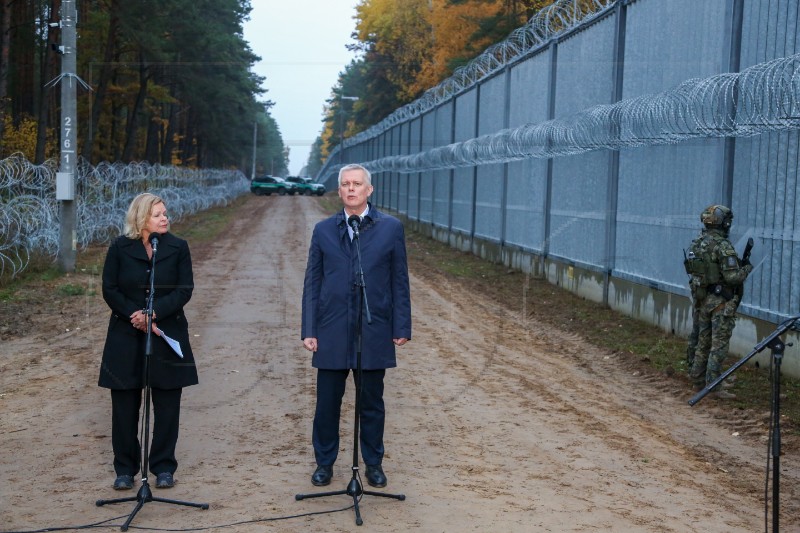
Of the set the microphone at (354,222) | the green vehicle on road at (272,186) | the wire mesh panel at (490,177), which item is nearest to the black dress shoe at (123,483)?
the microphone at (354,222)

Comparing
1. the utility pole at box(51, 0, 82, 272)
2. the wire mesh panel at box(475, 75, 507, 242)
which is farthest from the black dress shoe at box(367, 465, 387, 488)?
the wire mesh panel at box(475, 75, 507, 242)

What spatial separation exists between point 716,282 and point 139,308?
17.7 feet

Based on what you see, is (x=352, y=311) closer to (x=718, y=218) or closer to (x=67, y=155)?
(x=718, y=218)

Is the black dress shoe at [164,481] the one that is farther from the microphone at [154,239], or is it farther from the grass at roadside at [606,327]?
the grass at roadside at [606,327]

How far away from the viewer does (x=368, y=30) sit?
72.9 meters

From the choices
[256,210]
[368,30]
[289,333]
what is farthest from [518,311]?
[368,30]

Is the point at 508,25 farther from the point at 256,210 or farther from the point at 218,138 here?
the point at 218,138

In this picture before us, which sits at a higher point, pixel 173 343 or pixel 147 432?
pixel 173 343

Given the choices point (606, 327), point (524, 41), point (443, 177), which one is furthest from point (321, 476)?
point (443, 177)

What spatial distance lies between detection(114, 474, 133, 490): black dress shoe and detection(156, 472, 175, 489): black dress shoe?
15cm

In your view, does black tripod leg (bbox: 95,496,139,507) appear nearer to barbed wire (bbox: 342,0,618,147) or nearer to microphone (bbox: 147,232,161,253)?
microphone (bbox: 147,232,161,253)

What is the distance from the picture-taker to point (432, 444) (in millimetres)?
7637

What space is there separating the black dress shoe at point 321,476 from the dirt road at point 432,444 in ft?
0.18

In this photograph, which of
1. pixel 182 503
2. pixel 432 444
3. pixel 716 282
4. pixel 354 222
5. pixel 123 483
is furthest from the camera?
pixel 716 282
